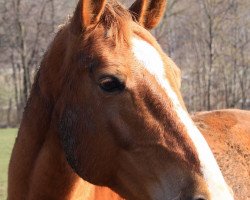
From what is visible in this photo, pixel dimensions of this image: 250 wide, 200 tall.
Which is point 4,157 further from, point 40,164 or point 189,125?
point 189,125

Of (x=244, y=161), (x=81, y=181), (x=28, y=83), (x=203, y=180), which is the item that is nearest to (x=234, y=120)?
(x=244, y=161)

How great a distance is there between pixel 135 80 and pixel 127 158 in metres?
0.50

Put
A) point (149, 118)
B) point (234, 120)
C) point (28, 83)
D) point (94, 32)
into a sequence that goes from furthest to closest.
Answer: point (28, 83) → point (234, 120) → point (94, 32) → point (149, 118)

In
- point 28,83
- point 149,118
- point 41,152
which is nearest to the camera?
point 149,118

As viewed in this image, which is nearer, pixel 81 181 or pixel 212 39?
pixel 81 181

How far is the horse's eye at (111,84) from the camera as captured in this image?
2914 millimetres

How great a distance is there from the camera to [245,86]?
39.1 m

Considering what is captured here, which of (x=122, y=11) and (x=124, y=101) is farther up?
(x=122, y=11)

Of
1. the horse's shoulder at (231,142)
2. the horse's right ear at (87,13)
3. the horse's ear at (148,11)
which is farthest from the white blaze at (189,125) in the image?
the horse's shoulder at (231,142)

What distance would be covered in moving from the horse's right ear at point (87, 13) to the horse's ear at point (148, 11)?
1.39 ft

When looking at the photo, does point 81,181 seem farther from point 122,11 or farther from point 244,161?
point 244,161

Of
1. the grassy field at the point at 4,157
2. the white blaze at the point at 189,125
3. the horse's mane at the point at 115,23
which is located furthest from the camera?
the grassy field at the point at 4,157

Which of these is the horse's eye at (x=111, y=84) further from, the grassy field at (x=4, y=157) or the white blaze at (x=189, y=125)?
the grassy field at (x=4, y=157)

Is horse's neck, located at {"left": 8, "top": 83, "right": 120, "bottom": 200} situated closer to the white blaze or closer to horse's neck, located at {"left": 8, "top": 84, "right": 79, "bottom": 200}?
horse's neck, located at {"left": 8, "top": 84, "right": 79, "bottom": 200}
